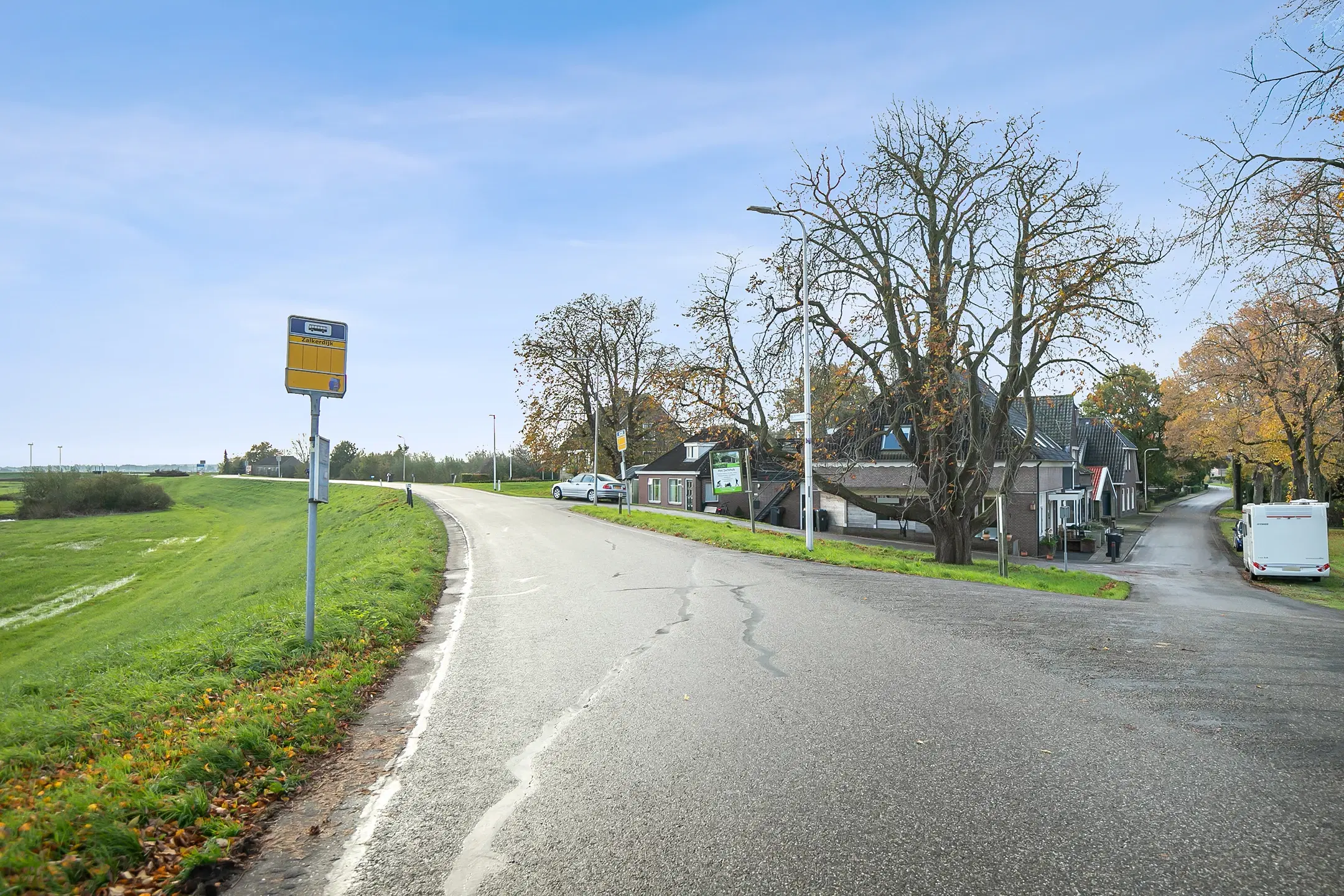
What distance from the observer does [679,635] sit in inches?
340

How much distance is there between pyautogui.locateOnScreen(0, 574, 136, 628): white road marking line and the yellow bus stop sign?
19392mm

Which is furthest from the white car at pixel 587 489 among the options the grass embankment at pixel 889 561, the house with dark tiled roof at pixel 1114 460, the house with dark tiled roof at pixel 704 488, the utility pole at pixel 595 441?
the house with dark tiled roof at pixel 1114 460

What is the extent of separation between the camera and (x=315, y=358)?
7785 mm

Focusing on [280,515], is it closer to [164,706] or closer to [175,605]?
[175,605]

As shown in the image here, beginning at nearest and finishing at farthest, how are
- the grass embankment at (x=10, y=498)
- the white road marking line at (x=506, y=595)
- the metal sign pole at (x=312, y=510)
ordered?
the metal sign pole at (x=312, y=510) < the white road marking line at (x=506, y=595) < the grass embankment at (x=10, y=498)

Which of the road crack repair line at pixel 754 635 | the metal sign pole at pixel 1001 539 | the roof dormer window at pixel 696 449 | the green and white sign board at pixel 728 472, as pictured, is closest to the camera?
the road crack repair line at pixel 754 635

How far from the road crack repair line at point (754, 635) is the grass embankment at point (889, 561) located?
573 cm

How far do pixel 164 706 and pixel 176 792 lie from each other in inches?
95.6

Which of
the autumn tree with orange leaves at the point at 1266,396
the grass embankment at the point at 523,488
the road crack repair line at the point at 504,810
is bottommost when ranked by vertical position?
the road crack repair line at the point at 504,810

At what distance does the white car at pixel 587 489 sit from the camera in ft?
141

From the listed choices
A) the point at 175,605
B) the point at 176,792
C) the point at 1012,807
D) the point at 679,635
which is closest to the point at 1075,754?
the point at 1012,807

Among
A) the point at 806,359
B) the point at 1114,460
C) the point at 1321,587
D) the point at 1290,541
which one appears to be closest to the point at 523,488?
the point at 806,359

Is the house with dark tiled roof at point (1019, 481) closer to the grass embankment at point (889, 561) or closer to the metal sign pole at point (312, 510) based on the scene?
the grass embankment at point (889, 561)

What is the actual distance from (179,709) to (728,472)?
71.4 ft
